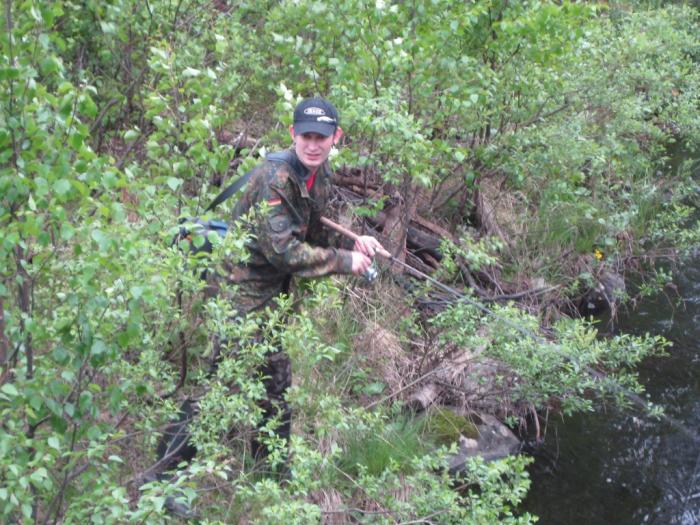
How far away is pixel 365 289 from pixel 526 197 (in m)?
2.99

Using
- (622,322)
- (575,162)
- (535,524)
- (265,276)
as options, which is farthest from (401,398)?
(622,322)

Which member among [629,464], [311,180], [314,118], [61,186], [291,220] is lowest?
[629,464]

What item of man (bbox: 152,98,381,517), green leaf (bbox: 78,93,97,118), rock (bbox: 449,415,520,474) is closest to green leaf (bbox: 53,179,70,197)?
green leaf (bbox: 78,93,97,118)

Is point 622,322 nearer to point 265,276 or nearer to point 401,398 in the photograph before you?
point 401,398

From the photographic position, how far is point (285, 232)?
4352 mm

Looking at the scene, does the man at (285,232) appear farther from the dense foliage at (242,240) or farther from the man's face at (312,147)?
the dense foliage at (242,240)

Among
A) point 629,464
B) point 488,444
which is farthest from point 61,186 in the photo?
point 629,464

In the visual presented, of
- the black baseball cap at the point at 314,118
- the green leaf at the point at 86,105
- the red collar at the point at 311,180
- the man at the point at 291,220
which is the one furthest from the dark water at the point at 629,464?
the green leaf at the point at 86,105

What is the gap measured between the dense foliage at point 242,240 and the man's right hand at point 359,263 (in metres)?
0.29

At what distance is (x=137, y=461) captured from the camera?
4469mm

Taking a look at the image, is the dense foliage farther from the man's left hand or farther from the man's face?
the man's face

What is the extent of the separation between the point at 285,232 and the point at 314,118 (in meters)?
0.55

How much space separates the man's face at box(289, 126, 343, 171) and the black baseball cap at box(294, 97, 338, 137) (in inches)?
1.5

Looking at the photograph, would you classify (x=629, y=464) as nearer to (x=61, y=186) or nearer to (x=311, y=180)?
(x=311, y=180)
